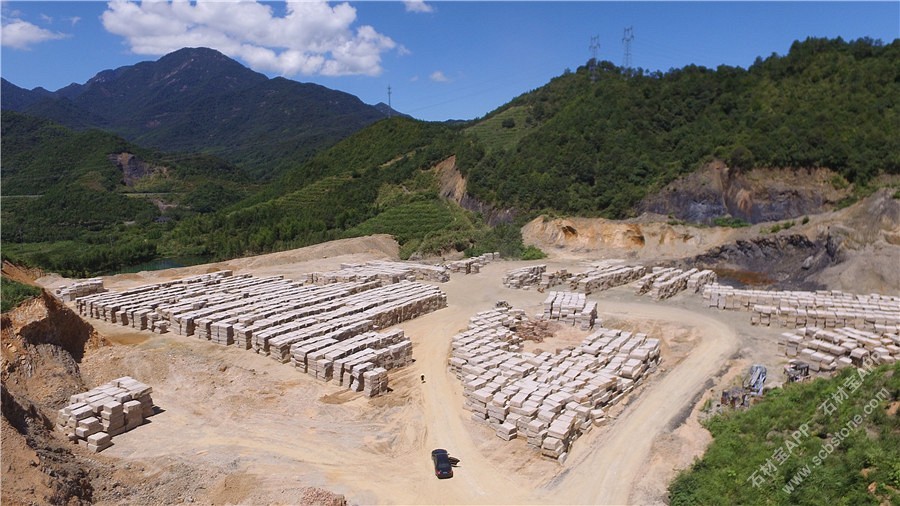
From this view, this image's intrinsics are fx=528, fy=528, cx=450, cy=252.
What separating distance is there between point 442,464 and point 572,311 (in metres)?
13.1

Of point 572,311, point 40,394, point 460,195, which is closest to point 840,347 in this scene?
point 572,311

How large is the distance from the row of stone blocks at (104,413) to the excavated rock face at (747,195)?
135 feet

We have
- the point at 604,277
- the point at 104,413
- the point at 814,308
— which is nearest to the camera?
the point at 104,413

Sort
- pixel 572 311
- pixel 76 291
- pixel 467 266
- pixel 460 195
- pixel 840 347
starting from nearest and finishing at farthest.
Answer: pixel 840 347, pixel 572 311, pixel 76 291, pixel 467 266, pixel 460 195

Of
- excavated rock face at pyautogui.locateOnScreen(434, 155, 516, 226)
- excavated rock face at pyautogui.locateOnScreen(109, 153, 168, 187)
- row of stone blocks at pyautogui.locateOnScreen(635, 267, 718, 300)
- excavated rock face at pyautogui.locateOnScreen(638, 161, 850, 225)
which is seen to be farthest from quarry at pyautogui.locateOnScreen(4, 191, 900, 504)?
excavated rock face at pyautogui.locateOnScreen(109, 153, 168, 187)

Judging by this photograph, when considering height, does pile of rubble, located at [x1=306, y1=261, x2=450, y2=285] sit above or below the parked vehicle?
above

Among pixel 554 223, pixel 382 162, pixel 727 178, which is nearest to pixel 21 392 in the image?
pixel 554 223

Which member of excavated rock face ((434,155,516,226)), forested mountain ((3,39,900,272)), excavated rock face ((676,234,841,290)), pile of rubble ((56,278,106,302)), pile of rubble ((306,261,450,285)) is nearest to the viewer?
pile of rubble ((56,278,106,302))

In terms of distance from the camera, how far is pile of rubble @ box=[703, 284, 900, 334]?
2208 cm

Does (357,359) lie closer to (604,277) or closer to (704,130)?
(604,277)

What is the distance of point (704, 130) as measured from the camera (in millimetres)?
51656

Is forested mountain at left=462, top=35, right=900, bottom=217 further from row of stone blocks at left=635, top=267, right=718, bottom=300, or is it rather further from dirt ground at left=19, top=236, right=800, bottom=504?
dirt ground at left=19, top=236, right=800, bottom=504

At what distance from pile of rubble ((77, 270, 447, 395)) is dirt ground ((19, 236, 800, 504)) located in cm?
57

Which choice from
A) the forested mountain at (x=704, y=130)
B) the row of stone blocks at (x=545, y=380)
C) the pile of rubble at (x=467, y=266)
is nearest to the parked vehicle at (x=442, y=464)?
the row of stone blocks at (x=545, y=380)
